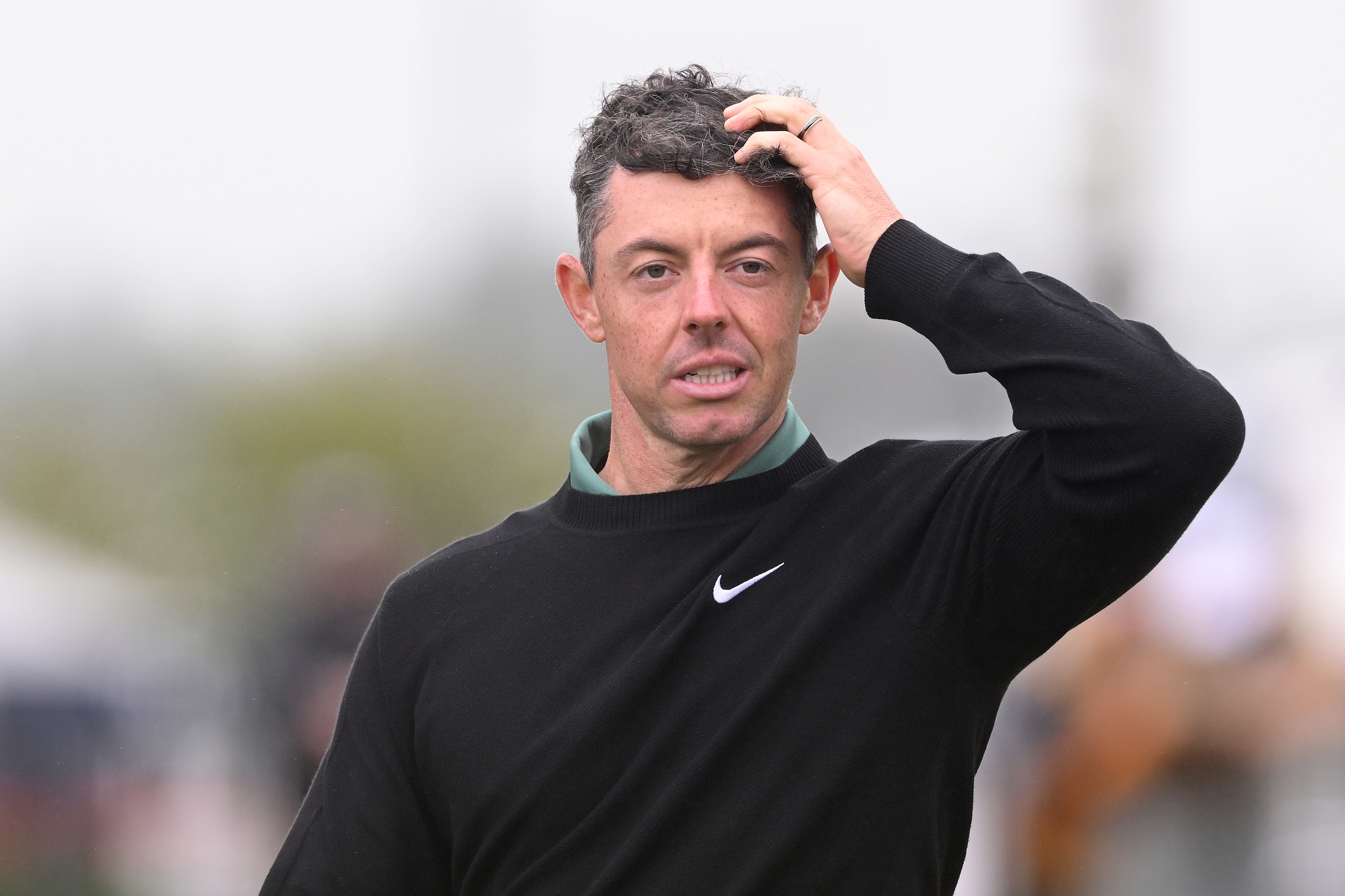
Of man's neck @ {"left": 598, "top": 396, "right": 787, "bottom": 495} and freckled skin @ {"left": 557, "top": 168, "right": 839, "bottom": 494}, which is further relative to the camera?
man's neck @ {"left": 598, "top": 396, "right": 787, "bottom": 495}

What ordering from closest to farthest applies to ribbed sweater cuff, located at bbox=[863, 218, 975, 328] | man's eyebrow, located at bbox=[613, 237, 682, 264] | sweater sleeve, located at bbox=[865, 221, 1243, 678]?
sweater sleeve, located at bbox=[865, 221, 1243, 678]
ribbed sweater cuff, located at bbox=[863, 218, 975, 328]
man's eyebrow, located at bbox=[613, 237, 682, 264]

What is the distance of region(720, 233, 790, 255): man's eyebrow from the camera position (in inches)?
87.8

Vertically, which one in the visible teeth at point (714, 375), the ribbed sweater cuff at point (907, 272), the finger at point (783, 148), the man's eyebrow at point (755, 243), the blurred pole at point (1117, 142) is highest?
the blurred pole at point (1117, 142)

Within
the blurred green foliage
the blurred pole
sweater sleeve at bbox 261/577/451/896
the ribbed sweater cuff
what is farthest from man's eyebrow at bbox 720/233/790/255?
the blurred green foliage

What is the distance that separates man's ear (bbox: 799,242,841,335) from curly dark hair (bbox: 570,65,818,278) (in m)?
0.02

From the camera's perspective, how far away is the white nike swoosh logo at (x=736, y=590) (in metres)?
2.19

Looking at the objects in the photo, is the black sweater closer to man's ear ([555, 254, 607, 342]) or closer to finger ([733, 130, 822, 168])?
finger ([733, 130, 822, 168])

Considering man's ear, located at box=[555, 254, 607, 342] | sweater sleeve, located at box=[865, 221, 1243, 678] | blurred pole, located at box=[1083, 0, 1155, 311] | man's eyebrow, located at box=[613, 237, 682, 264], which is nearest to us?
sweater sleeve, located at box=[865, 221, 1243, 678]

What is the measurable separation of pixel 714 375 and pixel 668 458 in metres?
0.19

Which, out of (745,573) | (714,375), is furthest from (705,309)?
(745,573)

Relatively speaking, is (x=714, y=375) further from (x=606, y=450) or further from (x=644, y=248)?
(x=606, y=450)

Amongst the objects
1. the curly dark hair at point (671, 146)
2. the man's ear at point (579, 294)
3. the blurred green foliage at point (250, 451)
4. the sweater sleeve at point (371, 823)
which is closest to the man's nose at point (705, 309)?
the curly dark hair at point (671, 146)

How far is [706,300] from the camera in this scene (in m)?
2.20

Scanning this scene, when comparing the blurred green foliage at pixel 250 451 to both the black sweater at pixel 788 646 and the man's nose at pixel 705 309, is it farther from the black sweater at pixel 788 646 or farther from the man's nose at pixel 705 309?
the man's nose at pixel 705 309
